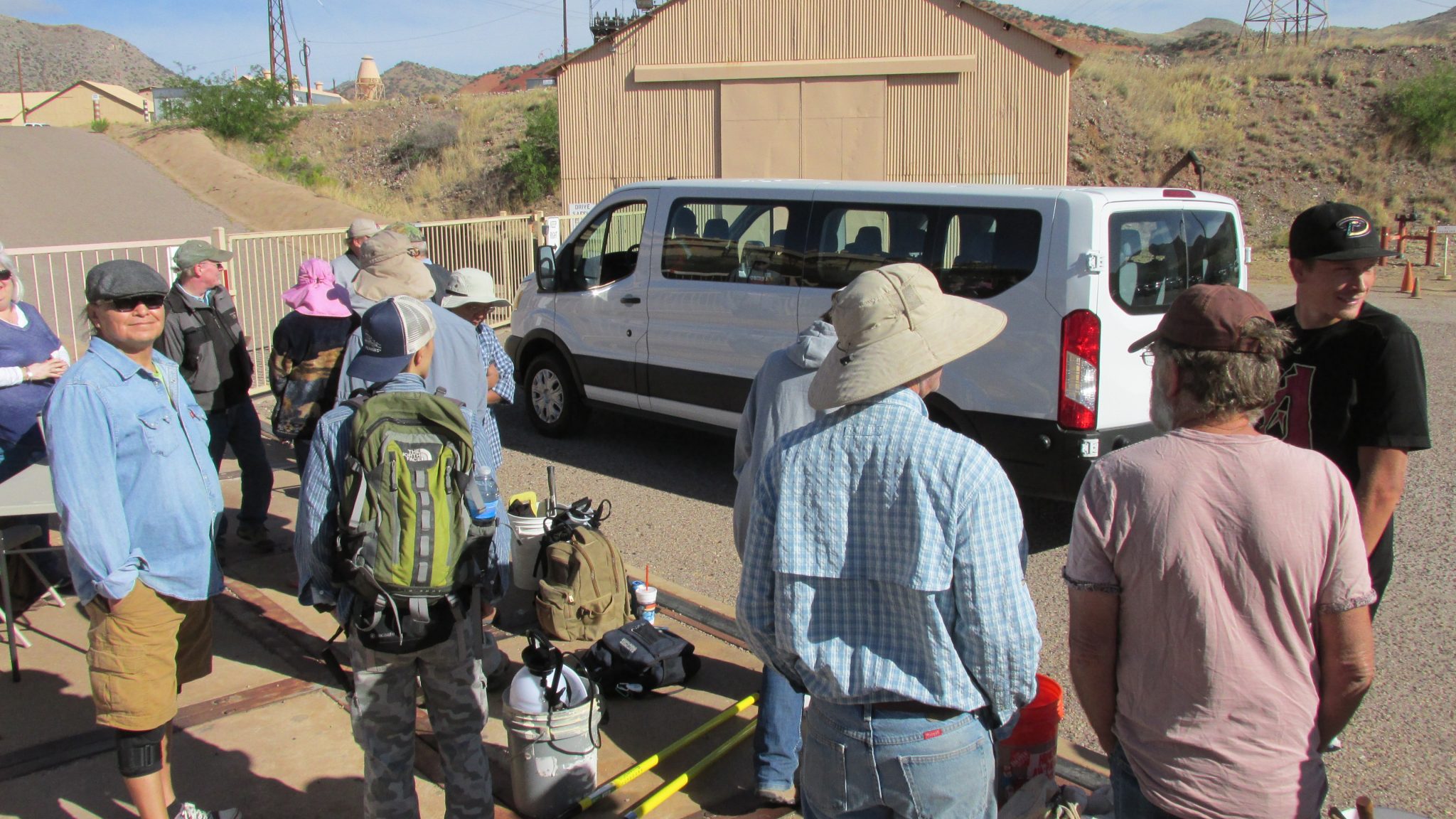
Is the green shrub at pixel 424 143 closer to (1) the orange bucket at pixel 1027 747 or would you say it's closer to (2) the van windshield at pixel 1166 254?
(2) the van windshield at pixel 1166 254

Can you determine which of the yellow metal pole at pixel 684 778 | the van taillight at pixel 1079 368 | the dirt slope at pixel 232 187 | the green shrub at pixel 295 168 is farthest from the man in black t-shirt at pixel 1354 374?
the green shrub at pixel 295 168

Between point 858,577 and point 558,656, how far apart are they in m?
1.58

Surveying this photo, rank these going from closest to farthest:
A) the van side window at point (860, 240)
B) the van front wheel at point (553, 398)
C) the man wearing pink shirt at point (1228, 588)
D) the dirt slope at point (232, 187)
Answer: the man wearing pink shirt at point (1228, 588)
the van side window at point (860, 240)
the van front wheel at point (553, 398)
the dirt slope at point (232, 187)

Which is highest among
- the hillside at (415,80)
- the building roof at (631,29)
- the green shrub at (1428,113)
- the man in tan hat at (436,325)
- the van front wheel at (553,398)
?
the hillside at (415,80)

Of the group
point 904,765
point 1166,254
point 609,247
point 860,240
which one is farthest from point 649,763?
point 609,247

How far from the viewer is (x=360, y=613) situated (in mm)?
2826

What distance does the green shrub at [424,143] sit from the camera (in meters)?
42.5

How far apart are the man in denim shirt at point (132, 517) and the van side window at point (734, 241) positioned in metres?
4.33

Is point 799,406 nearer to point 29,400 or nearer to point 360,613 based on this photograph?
point 360,613

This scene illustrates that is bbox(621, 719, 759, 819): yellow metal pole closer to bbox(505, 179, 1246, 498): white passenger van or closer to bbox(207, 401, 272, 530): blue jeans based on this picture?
bbox(505, 179, 1246, 498): white passenger van

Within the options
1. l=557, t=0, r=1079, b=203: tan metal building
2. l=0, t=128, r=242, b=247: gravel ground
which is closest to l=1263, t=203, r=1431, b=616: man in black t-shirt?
l=557, t=0, r=1079, b=203: tan metal building

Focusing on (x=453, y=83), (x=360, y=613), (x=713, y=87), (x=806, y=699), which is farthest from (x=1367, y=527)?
(x=453, y=83)

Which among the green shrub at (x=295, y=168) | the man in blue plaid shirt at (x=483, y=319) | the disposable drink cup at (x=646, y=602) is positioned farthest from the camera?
the green shrub at (x=295, y=168)

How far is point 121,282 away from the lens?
300cm
